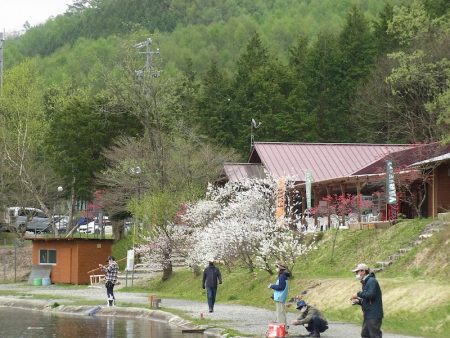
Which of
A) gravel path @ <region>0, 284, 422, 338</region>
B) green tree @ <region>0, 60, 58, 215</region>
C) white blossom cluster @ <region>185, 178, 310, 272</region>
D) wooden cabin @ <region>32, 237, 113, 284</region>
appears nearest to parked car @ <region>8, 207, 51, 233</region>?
green tree @ <region>0, 60, 58, 215</region>

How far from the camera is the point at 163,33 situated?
156m

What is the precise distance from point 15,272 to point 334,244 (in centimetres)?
2583

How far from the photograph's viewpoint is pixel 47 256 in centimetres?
5562

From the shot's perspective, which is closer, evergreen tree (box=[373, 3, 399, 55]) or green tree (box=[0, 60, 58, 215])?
green tree (box=[0, 60, 58, 215])

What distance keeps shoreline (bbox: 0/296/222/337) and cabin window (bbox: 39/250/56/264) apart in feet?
48.2

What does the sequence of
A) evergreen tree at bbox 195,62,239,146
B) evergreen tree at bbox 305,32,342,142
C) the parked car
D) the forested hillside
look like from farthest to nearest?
evergreen tree at bbox 195,62,239,146
evergreen tree at bbox 305,32,342,142
the parked car
the forested hillside

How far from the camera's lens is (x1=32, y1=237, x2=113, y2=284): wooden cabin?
53812 mm

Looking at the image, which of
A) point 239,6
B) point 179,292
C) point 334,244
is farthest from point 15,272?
point 239,6

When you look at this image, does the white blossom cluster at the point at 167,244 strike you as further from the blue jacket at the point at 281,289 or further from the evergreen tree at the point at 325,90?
the evergreen tree at the point at 325,90

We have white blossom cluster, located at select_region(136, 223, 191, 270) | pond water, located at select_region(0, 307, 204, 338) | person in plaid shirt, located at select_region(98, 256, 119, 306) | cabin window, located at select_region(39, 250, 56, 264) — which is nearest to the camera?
pond water, located at select_region(0, 307, 204, 338)

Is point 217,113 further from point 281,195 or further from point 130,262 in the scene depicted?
point 281,195

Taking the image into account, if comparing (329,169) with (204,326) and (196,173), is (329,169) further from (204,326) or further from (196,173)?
(204,326)

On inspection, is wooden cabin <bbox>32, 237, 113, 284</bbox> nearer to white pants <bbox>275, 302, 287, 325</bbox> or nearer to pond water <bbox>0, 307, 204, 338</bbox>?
pond water <bbox>0, 307, 204, 338</bbox>

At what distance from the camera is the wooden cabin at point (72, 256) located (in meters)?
53.8
